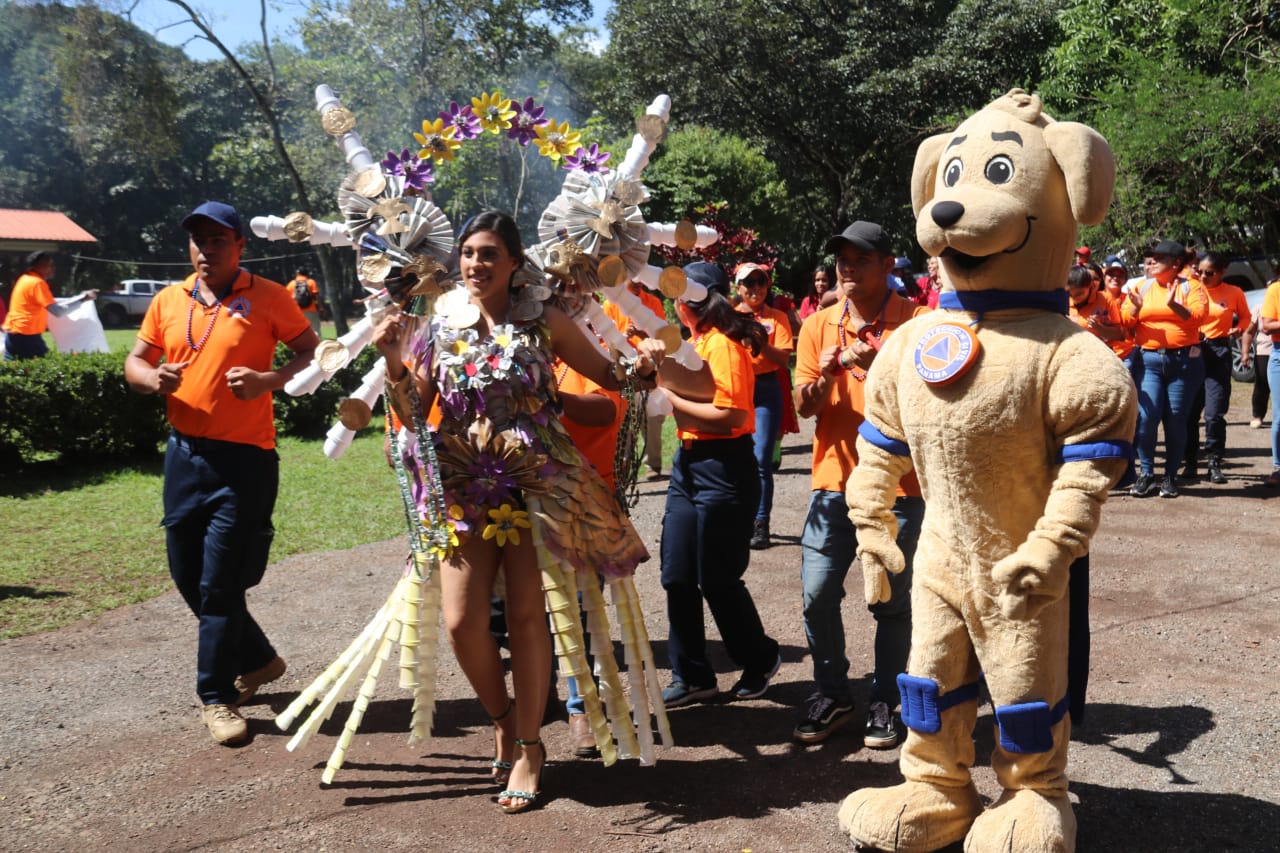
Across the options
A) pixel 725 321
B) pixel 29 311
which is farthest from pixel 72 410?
pixel 725 321

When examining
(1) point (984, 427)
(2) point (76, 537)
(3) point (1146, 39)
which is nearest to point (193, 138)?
(3) point (1146, 39)

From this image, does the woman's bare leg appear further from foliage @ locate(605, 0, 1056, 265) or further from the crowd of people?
foliage @ locate(605, 0, 1056, 265)

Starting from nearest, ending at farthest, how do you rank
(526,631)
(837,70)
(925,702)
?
(925,702) < (526,631) < (837,70)

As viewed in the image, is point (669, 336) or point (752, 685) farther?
point (752, 685)

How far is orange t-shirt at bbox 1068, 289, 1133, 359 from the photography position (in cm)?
849

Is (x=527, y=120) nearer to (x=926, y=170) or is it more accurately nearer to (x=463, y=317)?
(x=463, y=317)

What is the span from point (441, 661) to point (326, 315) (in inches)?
1613

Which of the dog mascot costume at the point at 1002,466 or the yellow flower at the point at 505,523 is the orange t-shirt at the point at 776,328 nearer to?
the yellow flower at the point at 505,523

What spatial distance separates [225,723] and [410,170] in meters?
2.37

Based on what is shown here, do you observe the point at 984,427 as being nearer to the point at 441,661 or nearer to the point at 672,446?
the point at 441,661

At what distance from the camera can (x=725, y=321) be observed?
15.6 ft

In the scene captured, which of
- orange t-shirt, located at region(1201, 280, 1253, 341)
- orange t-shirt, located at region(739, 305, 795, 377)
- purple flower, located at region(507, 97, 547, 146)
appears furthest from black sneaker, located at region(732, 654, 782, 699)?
orange t-shirt, located at region(1201, 280, 1253, 341)

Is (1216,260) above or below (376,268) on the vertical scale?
above

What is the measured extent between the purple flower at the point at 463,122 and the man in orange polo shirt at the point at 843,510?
142 cm
